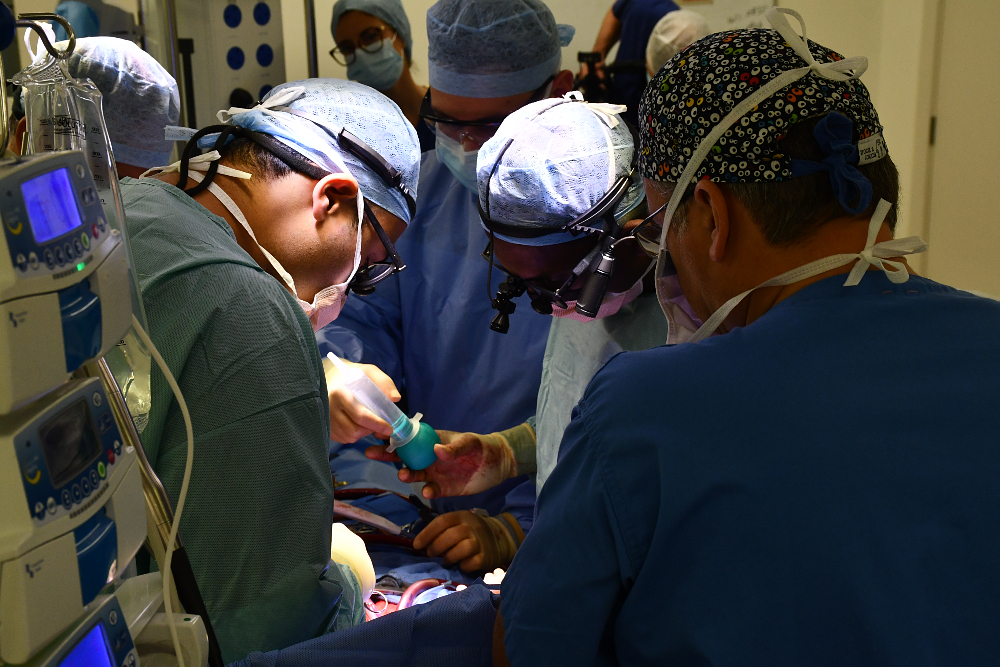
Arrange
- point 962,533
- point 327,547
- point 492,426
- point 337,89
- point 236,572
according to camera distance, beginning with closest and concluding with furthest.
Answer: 1. point 962,533
2. point 236,572
3. point 327,547
4. point 337,89
5. point 492,426

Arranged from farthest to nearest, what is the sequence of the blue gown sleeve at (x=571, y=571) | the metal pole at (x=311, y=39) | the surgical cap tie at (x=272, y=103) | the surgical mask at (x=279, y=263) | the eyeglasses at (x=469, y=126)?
the metal pole at (x=311, y=39) < the eyeglasses at (x=469, y=126) < the surgical cap tie at (x=272, y=103) < the surgical mask at (x=279, y=263) < the blue gown sleeve at (x=571, y=571)

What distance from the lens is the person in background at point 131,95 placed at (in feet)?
8.29

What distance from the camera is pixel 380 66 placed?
10.4ft

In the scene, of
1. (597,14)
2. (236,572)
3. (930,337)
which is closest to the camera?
(930,337)

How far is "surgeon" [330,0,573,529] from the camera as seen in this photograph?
234cm

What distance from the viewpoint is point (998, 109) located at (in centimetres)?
243

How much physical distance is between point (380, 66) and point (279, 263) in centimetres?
187

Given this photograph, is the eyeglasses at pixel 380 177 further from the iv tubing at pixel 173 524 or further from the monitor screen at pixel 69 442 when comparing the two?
the monitor screen at pixel 69 442

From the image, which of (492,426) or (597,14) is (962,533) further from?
(597,14)

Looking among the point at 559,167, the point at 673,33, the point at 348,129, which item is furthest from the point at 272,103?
the point at 673,33

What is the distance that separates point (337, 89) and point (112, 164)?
2.99 ft

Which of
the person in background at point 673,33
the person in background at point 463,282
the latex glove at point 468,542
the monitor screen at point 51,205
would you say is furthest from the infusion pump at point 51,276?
the person in background at point 673,33

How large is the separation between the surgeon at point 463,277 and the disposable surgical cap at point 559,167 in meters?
0.63

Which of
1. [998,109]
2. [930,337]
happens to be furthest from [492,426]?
[998,109]
